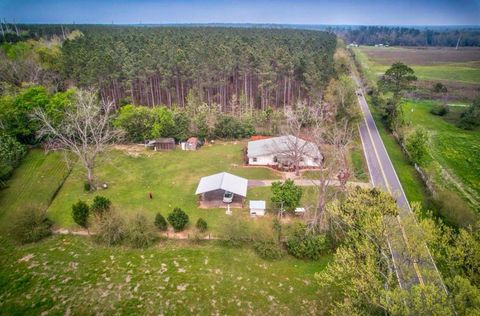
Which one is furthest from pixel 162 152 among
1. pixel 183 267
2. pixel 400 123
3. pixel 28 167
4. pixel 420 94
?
pixel 420 94

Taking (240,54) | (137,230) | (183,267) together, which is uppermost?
(240,54)

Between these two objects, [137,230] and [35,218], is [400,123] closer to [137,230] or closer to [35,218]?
[137,230]

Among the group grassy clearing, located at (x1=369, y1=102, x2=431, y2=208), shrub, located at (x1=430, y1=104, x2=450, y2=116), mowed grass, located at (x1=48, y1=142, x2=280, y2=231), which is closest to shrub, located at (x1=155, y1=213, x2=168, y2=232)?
mowed grass, located at (x1=48, y1=142, x2=280, y2=231)

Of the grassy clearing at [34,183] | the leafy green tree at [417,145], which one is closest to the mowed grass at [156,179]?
the grassy clearing at [34,183]

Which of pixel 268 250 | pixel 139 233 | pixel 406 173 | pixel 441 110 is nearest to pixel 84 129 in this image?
pixel 139 233

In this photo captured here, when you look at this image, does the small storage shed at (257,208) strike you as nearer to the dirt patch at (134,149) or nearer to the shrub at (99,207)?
the shrub at (99,207)
